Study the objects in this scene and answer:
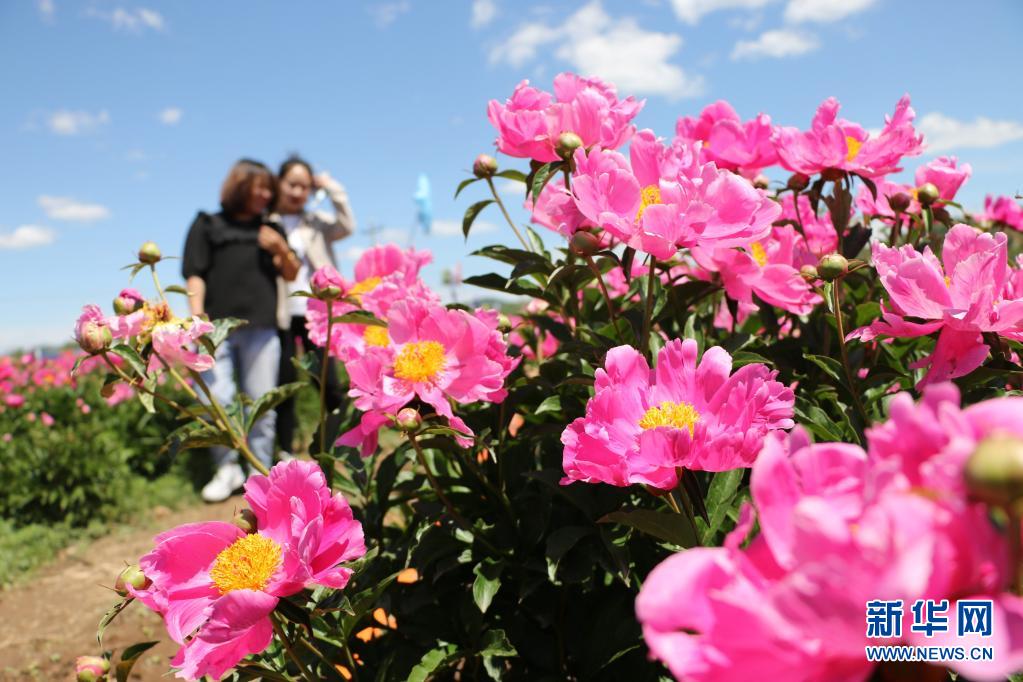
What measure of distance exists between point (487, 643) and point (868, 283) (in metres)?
0.92

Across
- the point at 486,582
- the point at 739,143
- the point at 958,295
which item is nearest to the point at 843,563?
the point at 958,295

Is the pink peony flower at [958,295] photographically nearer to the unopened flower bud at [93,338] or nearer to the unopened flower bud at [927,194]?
the unopened flower bud at [927,194]

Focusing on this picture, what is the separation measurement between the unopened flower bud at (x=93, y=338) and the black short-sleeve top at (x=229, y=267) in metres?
2.77

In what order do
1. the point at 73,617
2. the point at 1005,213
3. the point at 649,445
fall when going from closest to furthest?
the point at 649,445
the point at 1005,213
the point at 73,617

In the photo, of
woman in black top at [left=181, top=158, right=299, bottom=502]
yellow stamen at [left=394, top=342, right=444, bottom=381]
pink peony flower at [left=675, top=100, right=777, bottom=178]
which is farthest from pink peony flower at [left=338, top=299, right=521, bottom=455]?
woman in black top at [left=181, top=158, right=299, bottom=502]

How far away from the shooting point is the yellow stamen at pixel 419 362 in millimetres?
1079

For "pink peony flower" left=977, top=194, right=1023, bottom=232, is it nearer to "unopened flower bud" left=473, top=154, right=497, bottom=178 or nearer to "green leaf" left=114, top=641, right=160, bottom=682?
"unopened flower bud" left=473, top=154, right=497, bottom=178

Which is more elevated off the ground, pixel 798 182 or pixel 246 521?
pixel 798 182

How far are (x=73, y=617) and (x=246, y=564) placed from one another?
298cm

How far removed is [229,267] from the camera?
3.73 meters

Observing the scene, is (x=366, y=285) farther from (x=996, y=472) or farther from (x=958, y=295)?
(x=996, y=472)

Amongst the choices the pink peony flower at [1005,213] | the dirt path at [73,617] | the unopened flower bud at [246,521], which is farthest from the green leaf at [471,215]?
the dirt path at [73,617]

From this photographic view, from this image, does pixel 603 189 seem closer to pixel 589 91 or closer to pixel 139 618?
pixel 589 91

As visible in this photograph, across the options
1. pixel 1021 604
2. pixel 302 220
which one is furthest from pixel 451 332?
pixel 302 220
